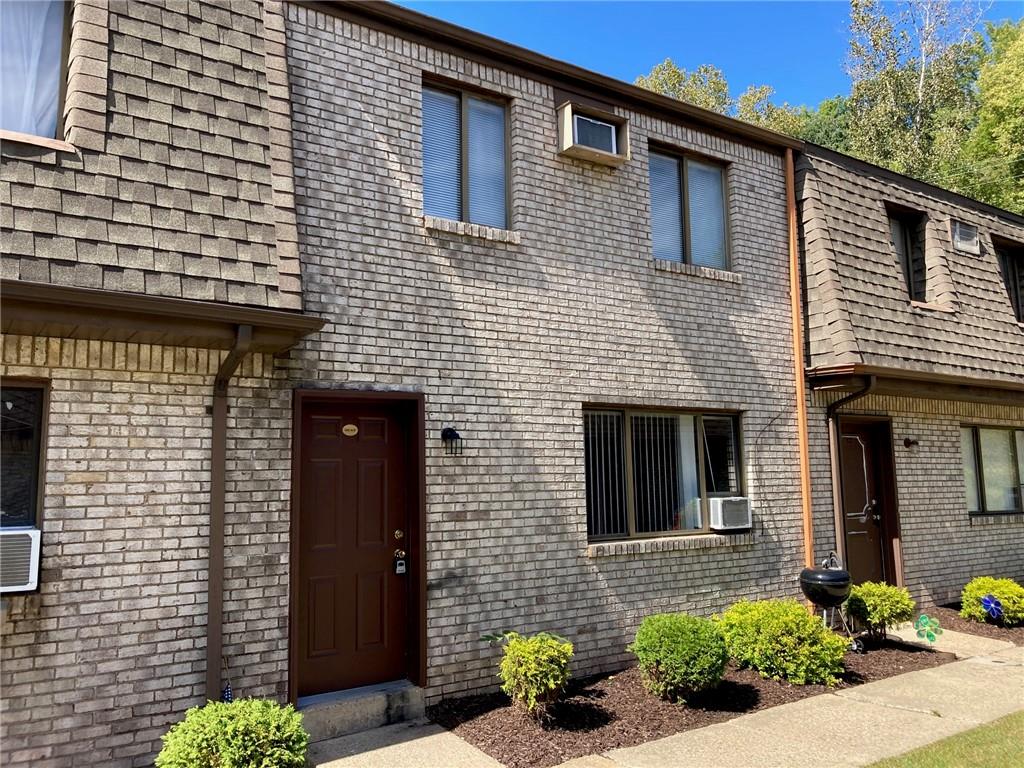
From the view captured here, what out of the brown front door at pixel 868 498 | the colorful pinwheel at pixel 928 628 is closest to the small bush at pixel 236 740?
the colorful pinwheel at pixel 928 628

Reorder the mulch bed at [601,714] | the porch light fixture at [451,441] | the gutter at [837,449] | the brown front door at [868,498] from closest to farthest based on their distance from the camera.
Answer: the mulch bed at [601,714] → the porch light fixture at [451,441] → the gutter at [837,449] → the brown front door at [868,498]

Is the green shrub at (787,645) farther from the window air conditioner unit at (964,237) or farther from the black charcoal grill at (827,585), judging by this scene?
the window air conditioner unit at (964,237)

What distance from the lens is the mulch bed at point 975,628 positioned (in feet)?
28.5

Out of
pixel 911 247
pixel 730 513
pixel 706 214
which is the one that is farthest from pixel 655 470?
pixel 911 247

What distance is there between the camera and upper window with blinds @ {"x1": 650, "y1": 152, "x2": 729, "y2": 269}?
8.47m

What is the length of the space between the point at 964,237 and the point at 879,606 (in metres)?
6.35

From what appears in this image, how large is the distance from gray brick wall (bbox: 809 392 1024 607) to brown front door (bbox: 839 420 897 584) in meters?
→ 0.15

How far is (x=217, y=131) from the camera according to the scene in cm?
534

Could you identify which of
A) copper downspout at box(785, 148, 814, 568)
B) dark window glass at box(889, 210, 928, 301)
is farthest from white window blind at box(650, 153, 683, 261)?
dark window glass at box(889, 210, 928, 301)

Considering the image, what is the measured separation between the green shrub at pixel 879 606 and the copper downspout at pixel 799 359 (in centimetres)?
79

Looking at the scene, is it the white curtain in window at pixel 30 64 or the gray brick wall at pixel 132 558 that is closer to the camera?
the gray brick wall at pixel 132 558

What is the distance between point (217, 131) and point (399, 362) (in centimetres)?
222

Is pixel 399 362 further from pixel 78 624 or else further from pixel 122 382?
pixel 78 624

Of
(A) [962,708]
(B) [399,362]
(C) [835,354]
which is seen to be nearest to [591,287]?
(B) [399,362]
